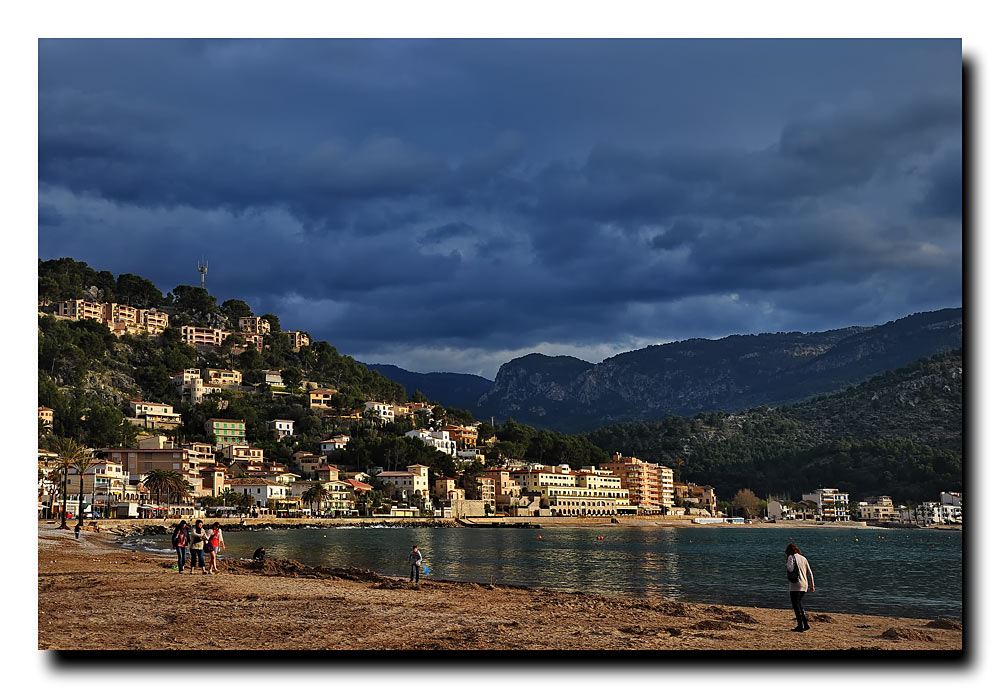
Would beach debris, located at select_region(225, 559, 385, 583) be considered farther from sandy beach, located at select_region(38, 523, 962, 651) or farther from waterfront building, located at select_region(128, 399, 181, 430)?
waterfront building, located at select_region(128, 399, 181, 430)

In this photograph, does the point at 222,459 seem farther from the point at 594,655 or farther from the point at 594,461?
the point at 594,655

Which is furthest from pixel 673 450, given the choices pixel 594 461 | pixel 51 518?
pixel 51 518

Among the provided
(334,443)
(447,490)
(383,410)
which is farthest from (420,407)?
(447,490)

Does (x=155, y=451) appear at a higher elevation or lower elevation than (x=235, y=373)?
lower

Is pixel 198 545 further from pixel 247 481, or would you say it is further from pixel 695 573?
pixel 247 481
